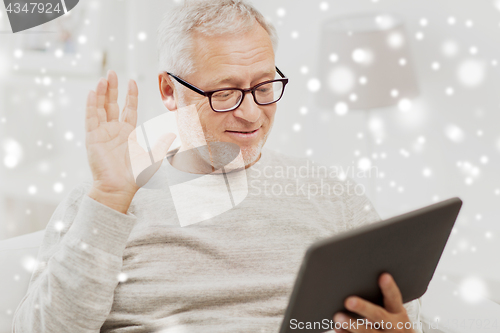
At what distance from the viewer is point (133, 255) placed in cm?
94

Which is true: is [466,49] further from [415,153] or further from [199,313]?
[199,313]

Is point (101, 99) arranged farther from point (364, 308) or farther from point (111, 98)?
point (364, 308)

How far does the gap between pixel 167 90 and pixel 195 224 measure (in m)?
0.40

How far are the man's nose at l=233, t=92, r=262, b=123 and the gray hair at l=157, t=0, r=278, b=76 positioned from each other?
160 mm

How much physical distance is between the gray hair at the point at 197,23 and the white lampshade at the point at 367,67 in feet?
2.06

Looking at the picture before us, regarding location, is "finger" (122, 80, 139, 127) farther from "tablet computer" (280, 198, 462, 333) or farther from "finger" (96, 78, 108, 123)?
"tablet computer" (280, 198, 462, 333)

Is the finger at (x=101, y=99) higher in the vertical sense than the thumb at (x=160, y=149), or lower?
higher

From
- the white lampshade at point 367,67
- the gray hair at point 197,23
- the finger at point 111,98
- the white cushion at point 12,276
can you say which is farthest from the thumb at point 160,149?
the white lampshade at point 367,67

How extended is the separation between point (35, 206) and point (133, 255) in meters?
1.25

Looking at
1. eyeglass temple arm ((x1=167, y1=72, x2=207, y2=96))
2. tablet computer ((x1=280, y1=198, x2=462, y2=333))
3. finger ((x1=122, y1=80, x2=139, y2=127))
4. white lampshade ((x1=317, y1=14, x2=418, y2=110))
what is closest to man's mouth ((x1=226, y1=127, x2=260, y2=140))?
eyeglass temple arm ((x1=167, y1=72, x2=207, y2=96))

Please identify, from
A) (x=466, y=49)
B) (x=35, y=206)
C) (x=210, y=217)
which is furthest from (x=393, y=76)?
(x=35, y=206)

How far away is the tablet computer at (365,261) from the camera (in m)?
0.58

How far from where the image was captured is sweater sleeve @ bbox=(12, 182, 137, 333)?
0.79 meters

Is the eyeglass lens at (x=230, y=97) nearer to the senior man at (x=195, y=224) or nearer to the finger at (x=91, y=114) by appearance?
the senior man at (x=195, y=224)
